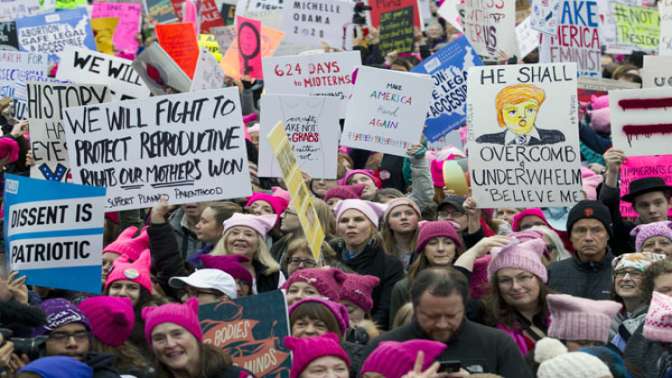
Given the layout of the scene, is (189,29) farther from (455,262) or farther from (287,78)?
(455,262)

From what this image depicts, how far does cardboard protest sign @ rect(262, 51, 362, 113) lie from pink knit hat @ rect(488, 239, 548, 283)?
5.63 m

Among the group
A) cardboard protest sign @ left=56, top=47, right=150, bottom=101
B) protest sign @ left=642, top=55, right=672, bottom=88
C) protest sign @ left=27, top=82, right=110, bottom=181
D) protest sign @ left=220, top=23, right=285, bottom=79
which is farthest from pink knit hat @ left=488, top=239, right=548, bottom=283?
protest sign @ left=220, top=23, right=285, bottom=79

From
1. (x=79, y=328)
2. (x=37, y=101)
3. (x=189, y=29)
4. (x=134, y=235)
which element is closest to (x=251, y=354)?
(x=79, y=328)

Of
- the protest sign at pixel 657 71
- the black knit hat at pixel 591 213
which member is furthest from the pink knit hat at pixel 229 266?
the protest sign at pixel 657 71

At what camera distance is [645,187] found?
34.8 feet

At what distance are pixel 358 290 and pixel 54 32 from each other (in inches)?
368

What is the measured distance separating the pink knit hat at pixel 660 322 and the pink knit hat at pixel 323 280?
6.00 ft

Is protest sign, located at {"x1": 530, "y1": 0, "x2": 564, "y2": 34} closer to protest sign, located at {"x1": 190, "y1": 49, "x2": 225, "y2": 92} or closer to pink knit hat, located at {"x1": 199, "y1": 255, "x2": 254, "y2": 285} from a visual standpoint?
protest sign, located at {"x1": 190, "y1": 49, "x2": 225, "y2": 92}

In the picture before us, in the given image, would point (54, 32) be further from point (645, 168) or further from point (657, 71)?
point (645, 168)

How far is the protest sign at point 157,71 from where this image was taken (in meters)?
12.9

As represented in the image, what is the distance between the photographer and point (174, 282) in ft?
28.6

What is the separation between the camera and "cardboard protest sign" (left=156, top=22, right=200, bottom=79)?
1557 centimetres

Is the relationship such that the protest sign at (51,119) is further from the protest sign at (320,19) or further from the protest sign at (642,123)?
the protest sign at (320,19)

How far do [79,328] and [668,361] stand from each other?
2708 millimetres
